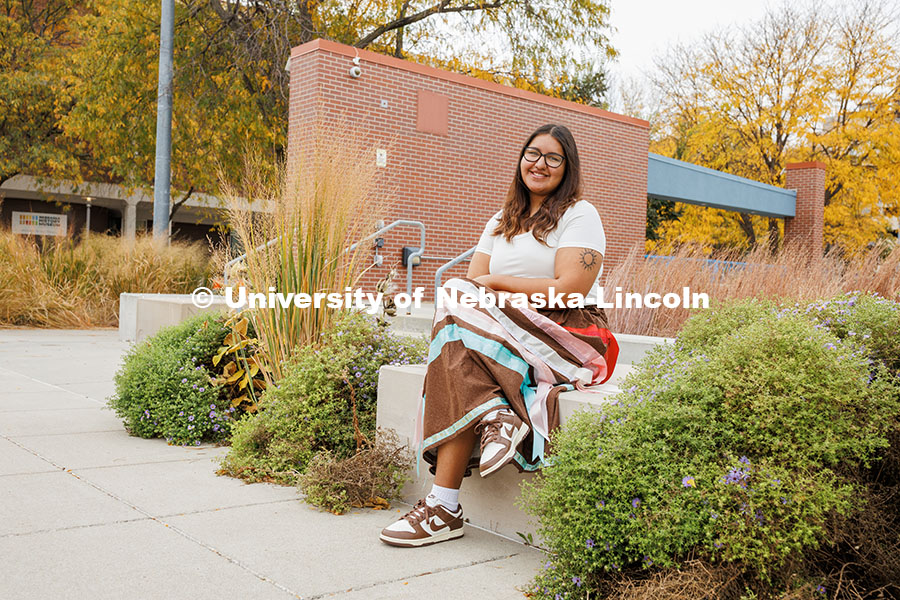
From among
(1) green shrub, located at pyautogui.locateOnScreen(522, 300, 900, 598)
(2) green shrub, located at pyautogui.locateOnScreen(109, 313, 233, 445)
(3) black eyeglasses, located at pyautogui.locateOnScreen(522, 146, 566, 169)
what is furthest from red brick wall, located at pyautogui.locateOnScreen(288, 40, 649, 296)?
Answer: (1) green shrub, located at pyautogui.locateOnScreen(522, 300, 900, 598)

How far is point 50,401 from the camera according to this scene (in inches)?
213

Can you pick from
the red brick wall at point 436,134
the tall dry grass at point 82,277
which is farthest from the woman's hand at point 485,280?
the tall dry grass at point 82,277

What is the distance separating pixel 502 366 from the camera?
2814mm

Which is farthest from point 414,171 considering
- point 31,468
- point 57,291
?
point 31,468

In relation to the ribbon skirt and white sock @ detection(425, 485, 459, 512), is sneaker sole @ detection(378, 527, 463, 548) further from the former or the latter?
the ribbon skirt

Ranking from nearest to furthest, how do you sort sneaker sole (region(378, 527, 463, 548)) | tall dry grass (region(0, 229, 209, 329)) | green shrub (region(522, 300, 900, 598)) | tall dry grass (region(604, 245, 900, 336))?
green shrub (region(522, 300, 900, 598)) < sneaker sole (region(378, 527, 463, 548)) < tall dry grass (region(604, 245, 900, 336)) < tall dry grass (region(0, 229, 209, 329))

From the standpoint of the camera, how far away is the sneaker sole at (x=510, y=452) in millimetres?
2602

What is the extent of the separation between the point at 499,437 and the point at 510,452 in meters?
0.06

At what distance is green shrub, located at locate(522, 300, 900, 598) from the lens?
2035mm

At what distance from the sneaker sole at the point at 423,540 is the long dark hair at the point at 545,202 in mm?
1173

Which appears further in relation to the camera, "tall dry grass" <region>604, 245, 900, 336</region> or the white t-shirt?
"tall dry grass" <region>604, 245, 900, 336</region>

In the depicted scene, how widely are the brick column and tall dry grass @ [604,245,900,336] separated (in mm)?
14461

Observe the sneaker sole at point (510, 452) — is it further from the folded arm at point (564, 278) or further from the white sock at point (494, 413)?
the folded arm at point (564, 278)

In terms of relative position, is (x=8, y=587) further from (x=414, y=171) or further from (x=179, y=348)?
(x=414, y=171)
